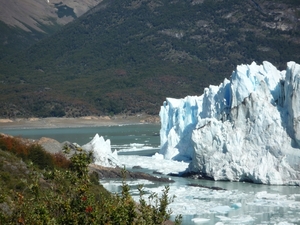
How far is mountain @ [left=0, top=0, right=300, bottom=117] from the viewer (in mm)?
115875

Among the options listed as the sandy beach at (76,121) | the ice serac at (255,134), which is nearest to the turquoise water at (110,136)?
the sandy beach at (76,121)

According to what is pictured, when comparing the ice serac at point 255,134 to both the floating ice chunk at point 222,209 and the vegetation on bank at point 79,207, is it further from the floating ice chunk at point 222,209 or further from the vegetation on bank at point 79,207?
the vegetation on bank at point 79,207

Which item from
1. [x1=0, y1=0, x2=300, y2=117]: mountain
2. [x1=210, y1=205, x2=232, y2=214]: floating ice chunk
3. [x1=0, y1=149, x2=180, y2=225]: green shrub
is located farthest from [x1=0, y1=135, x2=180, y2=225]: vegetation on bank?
[x1=0, y1=0, x2=300, y2=117]: mountain

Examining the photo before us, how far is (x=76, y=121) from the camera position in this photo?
105 m

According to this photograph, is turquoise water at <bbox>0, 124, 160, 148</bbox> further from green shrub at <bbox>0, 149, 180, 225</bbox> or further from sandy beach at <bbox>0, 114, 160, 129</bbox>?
green shrub at <bbox>0, 149, 180, 225</bbox>

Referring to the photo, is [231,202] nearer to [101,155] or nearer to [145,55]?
[101,155]

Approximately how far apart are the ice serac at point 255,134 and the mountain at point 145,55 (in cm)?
7493

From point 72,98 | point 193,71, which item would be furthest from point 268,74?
point 193,71

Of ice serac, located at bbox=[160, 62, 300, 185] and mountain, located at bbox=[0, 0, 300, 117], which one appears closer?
ice serac, located at bbox=[160, 62, 300, 185]

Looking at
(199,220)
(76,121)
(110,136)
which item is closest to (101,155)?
(199,220)

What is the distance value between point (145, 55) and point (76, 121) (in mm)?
36561

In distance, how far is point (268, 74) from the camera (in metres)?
37.2

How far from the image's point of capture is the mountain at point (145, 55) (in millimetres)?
115875

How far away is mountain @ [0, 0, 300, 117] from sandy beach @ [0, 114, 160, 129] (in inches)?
76.1
